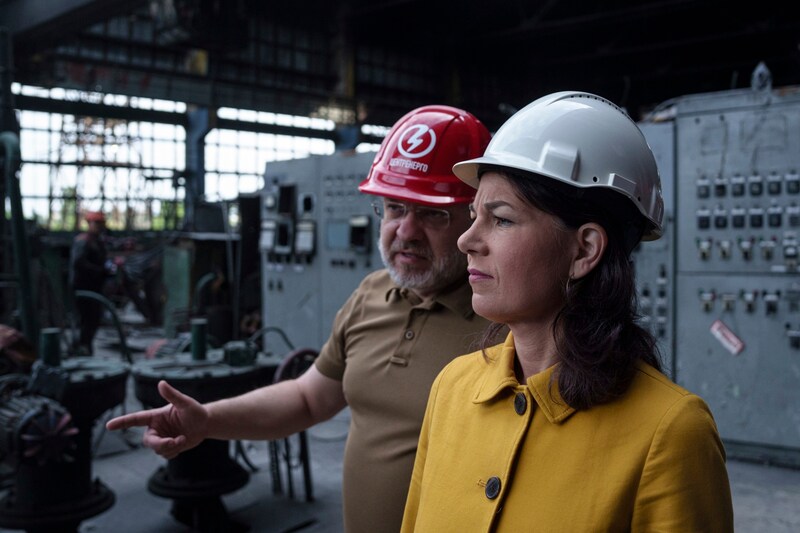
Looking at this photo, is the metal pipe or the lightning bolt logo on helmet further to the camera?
the metal pipe

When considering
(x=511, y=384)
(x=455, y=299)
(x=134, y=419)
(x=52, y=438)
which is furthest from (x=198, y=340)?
(x=511, y=384)

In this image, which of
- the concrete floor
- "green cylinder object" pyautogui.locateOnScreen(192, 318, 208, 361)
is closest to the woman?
"green cylinder object" pyautogui.locateOnScreen(192, 318, 208, 361)

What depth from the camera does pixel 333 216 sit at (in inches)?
281

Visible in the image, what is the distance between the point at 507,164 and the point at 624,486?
509mm

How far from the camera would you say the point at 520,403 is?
3.80ft

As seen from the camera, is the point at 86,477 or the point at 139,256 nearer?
the point at 86,477

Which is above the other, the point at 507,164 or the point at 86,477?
the point at 507,164

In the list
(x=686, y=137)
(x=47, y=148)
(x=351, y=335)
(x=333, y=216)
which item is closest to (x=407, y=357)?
(x=351, y=335)

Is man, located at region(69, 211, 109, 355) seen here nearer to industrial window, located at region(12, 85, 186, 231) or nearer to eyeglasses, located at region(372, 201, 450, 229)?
eyeglasses, located at region(372, 201, 450, 229)

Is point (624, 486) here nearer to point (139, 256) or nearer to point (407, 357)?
point (407, 357)

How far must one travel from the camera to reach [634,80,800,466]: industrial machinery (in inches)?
191

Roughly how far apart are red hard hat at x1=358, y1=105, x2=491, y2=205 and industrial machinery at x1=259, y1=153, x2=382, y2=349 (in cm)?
477

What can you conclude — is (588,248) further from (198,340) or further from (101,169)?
(101,169)

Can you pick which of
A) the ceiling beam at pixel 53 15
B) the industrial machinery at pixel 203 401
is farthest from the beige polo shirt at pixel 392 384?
the ceiling beam at pixel 53 15
